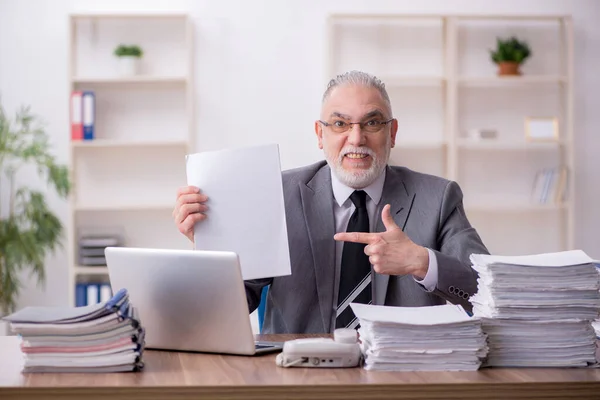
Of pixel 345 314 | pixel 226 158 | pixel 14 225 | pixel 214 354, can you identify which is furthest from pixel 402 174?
pixel 14 225

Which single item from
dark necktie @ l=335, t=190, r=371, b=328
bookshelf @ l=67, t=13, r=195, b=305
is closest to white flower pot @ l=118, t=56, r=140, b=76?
bookshelf @ l=67, t=13, r=195, b=305

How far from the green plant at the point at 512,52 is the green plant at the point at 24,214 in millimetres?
2742

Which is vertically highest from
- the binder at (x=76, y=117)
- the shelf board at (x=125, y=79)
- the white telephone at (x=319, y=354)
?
the shelf board at (x=125, y=79)

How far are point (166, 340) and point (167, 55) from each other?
11.9 ft

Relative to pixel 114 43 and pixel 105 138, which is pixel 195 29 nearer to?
pixel 114 43

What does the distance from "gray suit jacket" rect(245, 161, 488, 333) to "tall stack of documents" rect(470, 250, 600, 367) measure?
1.96 ft

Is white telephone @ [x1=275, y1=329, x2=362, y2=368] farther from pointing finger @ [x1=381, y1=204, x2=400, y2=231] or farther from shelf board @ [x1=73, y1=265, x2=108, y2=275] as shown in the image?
shelf board @ [x1=73, y1=265, x2=108, y2=275]

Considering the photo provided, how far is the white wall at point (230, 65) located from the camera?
5219 mm

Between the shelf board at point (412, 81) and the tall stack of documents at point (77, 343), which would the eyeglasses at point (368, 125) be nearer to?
the tall stack of documents at point (77, 343)

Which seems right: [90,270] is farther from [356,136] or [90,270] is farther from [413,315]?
[413,315]

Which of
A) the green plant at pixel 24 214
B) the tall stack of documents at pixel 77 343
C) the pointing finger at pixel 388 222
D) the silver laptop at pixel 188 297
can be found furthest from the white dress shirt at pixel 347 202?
the green plant at pixel 24 214

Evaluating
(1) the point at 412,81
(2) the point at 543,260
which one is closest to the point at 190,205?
(2) the point at 543,260

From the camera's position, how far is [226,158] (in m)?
2.07

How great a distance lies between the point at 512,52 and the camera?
5246 millimetres
